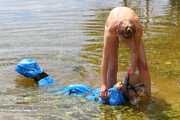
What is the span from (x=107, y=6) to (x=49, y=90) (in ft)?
25.2

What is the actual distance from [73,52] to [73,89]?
2.47 meters

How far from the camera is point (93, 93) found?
7422 mm

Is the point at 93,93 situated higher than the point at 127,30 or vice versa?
the point at 127,30

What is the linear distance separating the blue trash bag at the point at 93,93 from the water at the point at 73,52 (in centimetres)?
10

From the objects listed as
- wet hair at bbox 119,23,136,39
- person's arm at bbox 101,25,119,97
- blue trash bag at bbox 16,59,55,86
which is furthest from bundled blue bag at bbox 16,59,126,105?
wet hair at bbox 119,23,136,39

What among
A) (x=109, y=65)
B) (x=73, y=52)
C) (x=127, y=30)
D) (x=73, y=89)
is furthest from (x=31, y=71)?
(x=127, y=30)

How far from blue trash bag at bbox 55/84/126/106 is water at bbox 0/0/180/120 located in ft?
0.31

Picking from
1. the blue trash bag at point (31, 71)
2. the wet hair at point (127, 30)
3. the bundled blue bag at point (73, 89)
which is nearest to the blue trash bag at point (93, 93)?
the bundled blue bag at point (73, 89)

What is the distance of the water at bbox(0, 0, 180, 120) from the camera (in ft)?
23.0

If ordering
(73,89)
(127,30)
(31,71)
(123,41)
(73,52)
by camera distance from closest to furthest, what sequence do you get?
(127,30) < (123,41) < (73,89) < (31,71) < (73,52)

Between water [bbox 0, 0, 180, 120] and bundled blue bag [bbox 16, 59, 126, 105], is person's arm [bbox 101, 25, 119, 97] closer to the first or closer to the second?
bundled blue bag [bbox 16, 59, 126, 105]

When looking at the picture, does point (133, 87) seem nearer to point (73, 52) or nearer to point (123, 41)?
point (123, 41)

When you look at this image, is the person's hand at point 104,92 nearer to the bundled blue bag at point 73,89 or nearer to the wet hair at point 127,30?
the bundled blue bag at point 73,89

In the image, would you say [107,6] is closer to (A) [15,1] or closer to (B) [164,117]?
(A) [15,1]
